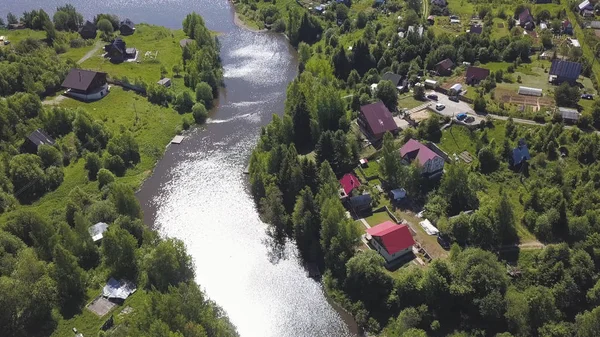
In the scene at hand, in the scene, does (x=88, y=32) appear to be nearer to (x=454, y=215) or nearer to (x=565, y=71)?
(x=454, y=215)

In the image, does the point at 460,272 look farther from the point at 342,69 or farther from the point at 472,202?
the point at 342,69

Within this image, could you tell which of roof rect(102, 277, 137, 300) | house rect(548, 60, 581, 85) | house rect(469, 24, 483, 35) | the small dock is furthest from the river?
house rect(548, 60, 581, 85)

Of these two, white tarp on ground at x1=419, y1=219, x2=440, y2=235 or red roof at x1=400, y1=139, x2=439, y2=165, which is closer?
white tarp on ground at x1=419, y1=219, x2=440, y2=235

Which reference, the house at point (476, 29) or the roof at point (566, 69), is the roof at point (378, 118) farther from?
the house at point (476, 29)

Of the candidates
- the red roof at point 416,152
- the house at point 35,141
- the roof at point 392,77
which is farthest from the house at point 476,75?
the house at point 35,141

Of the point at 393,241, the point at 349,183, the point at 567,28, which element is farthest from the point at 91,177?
the point at 567,28

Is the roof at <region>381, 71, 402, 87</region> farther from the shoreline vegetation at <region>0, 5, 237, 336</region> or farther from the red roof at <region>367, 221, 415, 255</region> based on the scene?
the red roof at <region>367, 221, 415, 255</region>

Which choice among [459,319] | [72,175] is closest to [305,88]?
[72,175]
